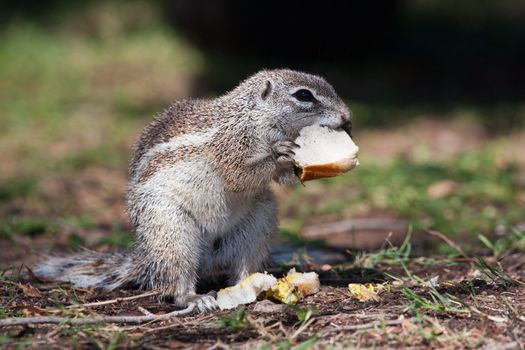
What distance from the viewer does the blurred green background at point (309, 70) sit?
22.2 feet

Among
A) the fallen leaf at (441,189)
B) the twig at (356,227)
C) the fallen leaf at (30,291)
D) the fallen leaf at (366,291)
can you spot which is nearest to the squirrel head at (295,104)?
the fallen leaf at (366,291)

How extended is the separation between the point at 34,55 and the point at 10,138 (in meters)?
3.70

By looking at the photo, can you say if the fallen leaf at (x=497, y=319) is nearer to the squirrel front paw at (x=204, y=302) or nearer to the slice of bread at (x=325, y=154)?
the slice of bread at (x=325, y=154)

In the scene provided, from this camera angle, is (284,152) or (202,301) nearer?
(202,301)

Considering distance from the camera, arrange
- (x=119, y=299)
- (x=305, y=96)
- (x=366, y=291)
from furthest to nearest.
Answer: (x=305, y=96), (x=119, y=299), (x=366, y=291)

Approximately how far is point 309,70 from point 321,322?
860 centimetres

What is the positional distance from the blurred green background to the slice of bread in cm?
156

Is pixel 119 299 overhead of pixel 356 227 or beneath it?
overhead

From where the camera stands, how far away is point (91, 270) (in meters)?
4.79

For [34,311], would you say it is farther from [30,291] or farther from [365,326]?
[365,326]

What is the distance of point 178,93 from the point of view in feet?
36.9

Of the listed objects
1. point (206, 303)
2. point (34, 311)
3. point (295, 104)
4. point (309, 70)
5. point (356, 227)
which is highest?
point (295, 104)

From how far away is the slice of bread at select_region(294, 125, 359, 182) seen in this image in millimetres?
4312

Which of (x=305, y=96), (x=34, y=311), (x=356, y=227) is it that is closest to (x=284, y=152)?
(x=305, y=96)
